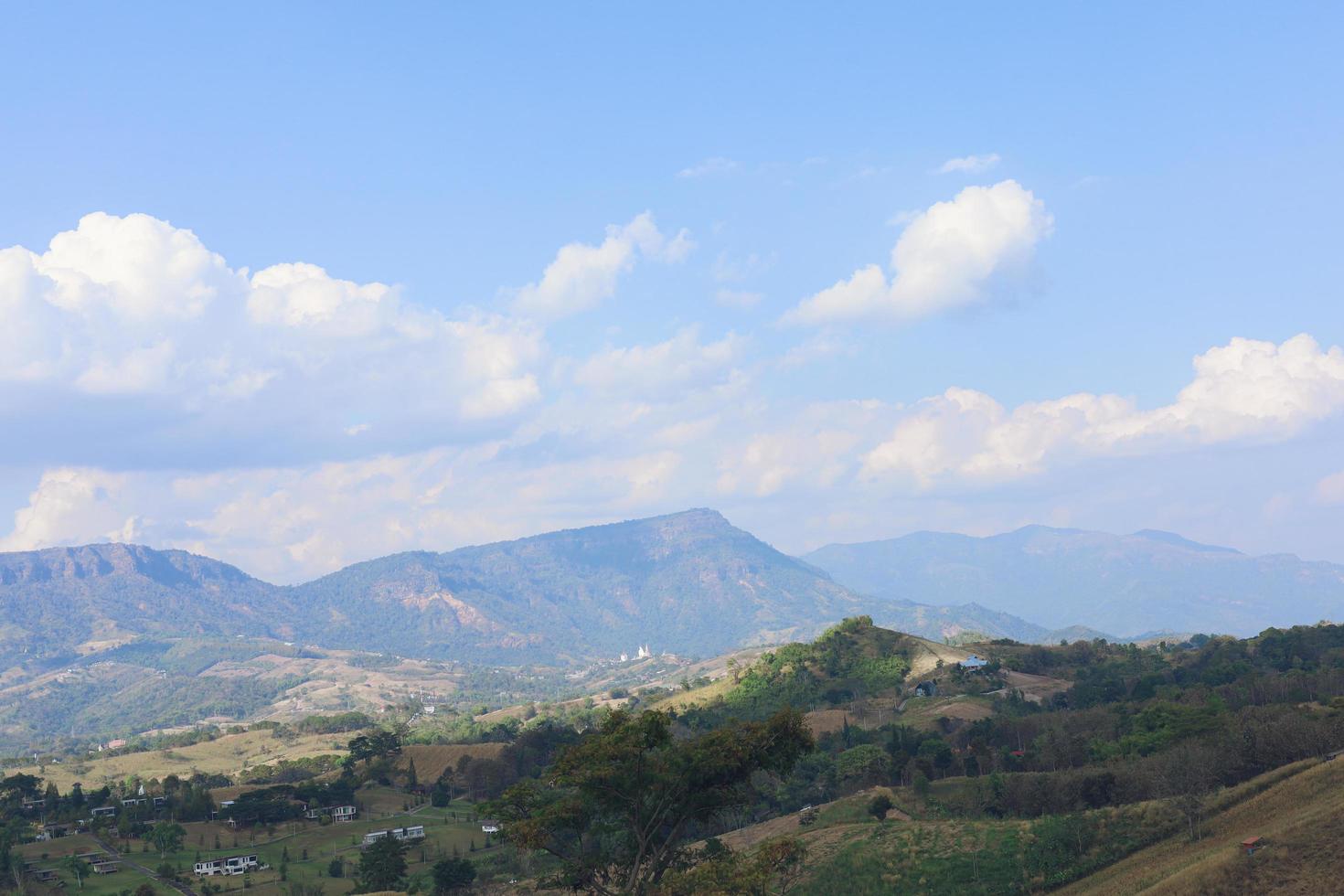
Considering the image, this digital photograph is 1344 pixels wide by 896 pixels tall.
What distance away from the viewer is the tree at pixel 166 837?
106 meters

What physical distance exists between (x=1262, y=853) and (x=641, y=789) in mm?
28132

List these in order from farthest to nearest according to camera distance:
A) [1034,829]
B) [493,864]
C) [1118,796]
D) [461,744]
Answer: [461,744] < [493,864] < [1118,796] < [1034,829]

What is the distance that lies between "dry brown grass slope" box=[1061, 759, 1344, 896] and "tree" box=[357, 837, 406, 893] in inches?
2022

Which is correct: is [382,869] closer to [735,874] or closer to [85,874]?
[85,874]

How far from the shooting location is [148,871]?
96312mm

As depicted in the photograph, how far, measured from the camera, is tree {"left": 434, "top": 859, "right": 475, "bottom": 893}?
7638 centimetres


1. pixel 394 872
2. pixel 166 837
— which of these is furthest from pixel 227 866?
pixel 394 872

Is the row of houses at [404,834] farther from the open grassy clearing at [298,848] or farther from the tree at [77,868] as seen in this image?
the tree at [77,868]

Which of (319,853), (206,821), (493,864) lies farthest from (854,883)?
(206,821)

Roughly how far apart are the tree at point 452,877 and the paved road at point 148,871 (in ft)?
78.2

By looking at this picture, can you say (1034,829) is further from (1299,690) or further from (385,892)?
(1299,690)

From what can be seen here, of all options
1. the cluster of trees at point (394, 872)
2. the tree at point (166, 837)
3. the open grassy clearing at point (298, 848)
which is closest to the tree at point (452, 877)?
the cluster of trees at point (394, 872)

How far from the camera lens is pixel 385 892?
72750 millimetres

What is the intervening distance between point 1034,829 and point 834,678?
127 m
